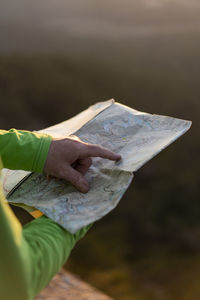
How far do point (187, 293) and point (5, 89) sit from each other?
1252 millimetres

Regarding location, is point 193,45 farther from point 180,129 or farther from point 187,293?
point 180,129

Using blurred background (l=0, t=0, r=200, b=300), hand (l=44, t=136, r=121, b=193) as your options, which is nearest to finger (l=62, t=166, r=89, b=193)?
hand (l=44, t=136, r=121, b=193)

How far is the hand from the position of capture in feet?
1.98

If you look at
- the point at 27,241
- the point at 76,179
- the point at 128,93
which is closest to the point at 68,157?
the point at 76,179

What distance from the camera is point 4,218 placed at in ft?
1.35

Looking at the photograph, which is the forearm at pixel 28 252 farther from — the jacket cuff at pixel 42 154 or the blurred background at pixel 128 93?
the blurred background at pixel 128 93

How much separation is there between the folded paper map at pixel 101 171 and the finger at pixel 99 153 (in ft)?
0.05

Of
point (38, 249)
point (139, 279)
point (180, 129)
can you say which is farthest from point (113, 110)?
point (139, 279)

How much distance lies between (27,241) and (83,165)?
192 millimetres

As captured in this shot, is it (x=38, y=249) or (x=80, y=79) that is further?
(x=80, y=79)

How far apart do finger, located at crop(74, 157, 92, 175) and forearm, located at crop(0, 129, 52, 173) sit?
7cm

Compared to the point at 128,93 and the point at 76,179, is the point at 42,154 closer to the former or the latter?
the point at 76,179

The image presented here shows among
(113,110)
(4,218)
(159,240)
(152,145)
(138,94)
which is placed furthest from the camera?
(138,94)

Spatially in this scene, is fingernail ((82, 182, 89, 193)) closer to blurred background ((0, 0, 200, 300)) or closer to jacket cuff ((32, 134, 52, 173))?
jacket cuff ((32, 134, 52, 173))
